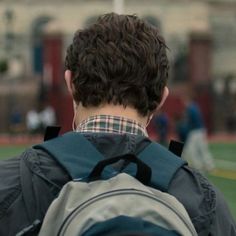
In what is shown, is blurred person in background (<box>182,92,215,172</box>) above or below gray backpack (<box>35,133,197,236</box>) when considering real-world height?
below

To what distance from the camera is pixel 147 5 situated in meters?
62.9

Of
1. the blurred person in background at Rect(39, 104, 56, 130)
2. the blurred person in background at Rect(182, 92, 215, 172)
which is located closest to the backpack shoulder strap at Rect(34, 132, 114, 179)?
the blurred person in background at Rect(182, 92, 215, 172)

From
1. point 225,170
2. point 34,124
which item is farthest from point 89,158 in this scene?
point 34,124

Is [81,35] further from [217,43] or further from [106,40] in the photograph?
[217,43]

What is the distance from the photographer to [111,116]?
100 inches

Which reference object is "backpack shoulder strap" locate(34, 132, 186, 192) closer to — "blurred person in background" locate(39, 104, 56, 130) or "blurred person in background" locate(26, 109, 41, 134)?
"blurred person in background" locate(26, 109, 41, 134)

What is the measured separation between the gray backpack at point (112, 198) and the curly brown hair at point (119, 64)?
0.16m

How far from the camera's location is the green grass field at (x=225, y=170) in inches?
584

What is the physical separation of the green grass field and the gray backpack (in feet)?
25.8

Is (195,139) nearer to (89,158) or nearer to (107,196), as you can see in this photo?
(89,158)

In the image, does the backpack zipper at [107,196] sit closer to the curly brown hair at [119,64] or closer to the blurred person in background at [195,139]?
the curly brown hair at [119,64]

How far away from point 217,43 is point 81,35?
58.2 m

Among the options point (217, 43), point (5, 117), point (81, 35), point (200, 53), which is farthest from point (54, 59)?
point (81, 35)

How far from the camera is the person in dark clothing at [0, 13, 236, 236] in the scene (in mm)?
2385
